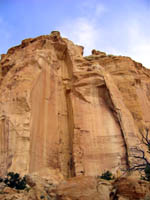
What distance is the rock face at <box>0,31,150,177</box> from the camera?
17203mm

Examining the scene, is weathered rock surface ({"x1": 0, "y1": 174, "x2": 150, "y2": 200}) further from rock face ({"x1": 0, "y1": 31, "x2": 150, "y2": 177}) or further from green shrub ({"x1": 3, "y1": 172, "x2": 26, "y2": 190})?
rock face ({"x1": 0, "y1": 31, "x2": 150, "y2": 177})

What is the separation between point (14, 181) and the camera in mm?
13625

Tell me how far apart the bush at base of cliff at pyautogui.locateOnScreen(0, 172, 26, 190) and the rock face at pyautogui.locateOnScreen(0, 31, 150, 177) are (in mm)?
790

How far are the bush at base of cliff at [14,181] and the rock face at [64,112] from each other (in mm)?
790

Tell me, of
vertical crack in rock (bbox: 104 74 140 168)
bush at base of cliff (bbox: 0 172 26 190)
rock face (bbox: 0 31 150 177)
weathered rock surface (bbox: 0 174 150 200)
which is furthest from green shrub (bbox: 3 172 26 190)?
vertical crack in rock (bbox: 104 74 140 168)

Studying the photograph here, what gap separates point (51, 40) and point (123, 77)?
8.12 metres

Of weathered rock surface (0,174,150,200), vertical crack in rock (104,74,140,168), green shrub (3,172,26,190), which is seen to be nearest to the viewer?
weathered rock surface (0,174,150,200)

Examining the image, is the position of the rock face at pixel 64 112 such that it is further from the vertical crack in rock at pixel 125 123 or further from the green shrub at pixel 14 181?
the green shrub at pixel 14 181

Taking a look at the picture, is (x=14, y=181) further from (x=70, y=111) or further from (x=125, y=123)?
(x=125, y=123)

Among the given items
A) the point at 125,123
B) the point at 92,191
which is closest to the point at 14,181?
the point at 92,191

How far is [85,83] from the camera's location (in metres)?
22.6

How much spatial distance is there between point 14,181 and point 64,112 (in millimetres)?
9611

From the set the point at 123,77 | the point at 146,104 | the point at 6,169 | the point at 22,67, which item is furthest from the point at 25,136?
the point at 146,104

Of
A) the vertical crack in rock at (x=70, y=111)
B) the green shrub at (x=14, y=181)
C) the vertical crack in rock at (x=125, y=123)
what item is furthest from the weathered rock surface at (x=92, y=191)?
the vertical crack in rock at (x=70, y=111)
